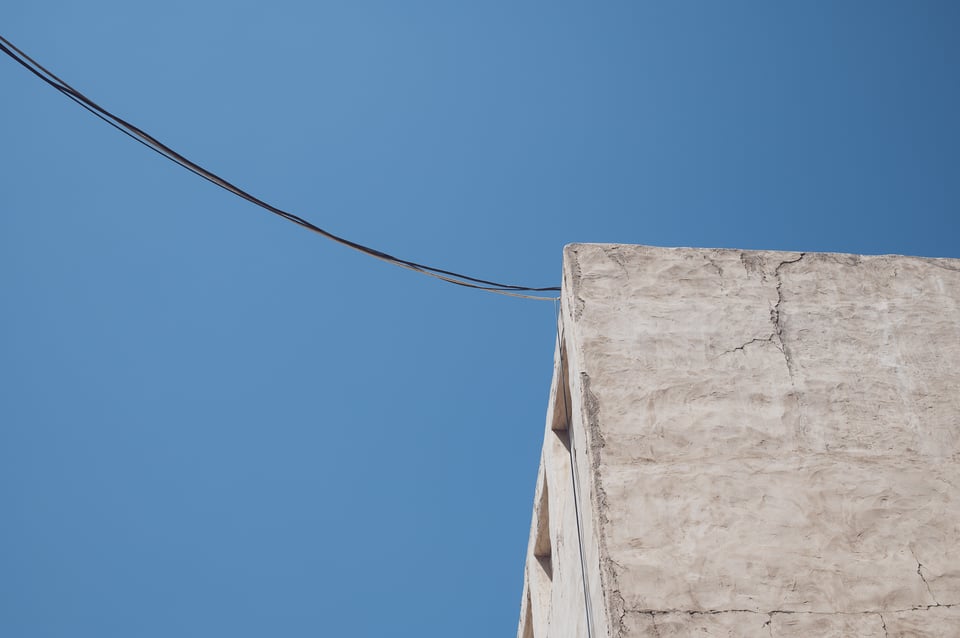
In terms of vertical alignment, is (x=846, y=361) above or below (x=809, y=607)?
above

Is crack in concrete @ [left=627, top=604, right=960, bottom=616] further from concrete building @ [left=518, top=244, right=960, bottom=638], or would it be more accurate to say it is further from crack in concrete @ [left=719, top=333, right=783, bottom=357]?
crack in concrete @ [left=719, top=333, right=783, bottom=357]

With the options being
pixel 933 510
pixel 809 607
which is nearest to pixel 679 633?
pixel 809 607

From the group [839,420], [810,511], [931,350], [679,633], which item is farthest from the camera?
[931,350]

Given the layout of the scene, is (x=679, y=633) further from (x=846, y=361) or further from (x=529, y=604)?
(x=529, y=604)

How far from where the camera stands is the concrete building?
3.26 metres

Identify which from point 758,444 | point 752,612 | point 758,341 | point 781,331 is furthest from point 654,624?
point 781,331

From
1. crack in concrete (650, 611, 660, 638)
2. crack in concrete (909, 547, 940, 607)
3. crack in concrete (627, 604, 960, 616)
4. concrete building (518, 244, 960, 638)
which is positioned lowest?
crack in concrete (650, 611, 660, 638)

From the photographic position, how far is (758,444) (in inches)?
143

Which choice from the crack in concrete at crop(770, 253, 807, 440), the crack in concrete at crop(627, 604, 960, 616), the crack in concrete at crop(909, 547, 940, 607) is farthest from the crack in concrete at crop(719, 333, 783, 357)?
the crack in concrete at crop(627, 604, 960, 616)

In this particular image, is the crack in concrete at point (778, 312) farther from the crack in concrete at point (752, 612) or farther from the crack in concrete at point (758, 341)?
the crack in concrete at point (752, 612)

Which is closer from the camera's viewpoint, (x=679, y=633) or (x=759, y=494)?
(x=679, y=633)

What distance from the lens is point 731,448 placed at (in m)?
3.62

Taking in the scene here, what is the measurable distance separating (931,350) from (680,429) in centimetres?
124

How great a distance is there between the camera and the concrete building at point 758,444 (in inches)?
128
